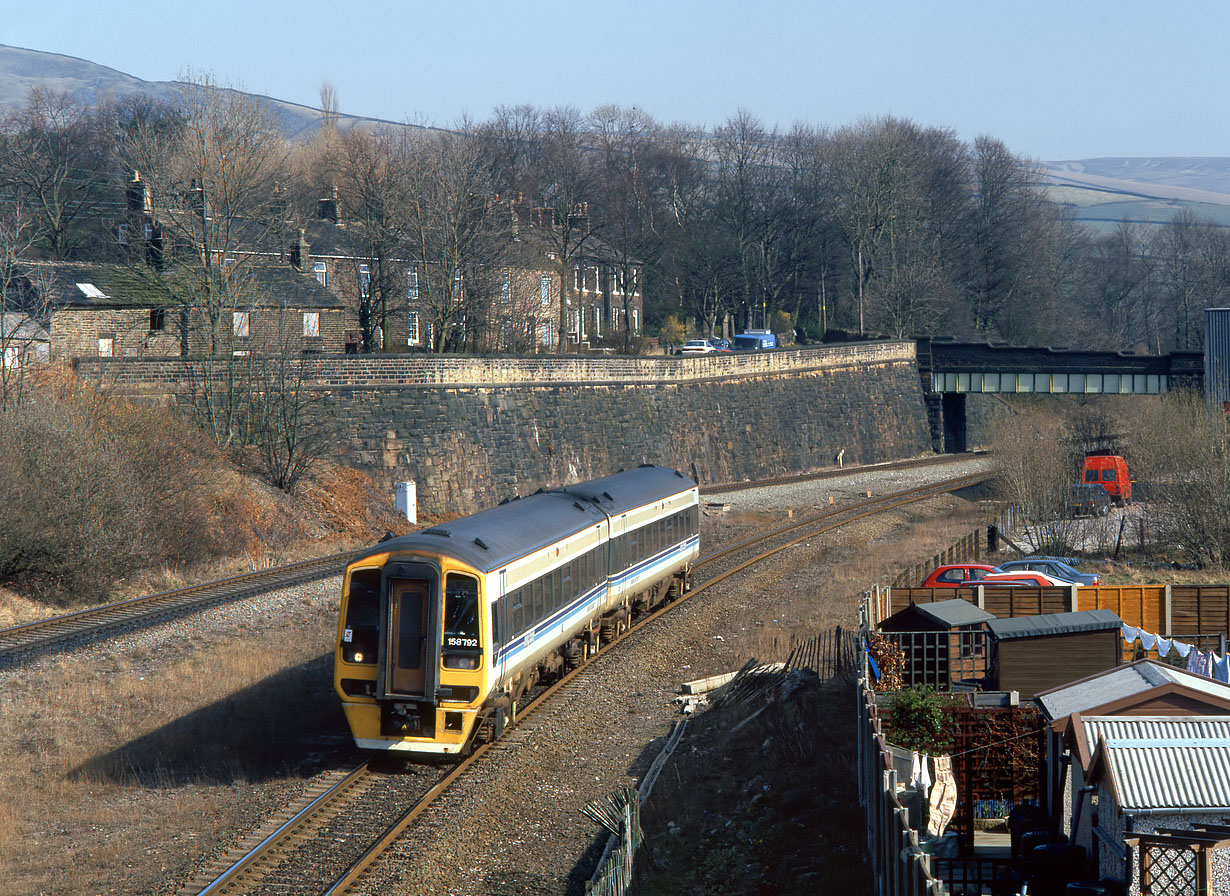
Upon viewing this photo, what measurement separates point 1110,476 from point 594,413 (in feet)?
62.0

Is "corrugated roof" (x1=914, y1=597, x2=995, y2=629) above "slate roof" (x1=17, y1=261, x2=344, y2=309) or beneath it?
beneath

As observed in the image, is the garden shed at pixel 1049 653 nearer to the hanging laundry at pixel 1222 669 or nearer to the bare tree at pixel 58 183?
the hanging laundry at pixel 1222 669

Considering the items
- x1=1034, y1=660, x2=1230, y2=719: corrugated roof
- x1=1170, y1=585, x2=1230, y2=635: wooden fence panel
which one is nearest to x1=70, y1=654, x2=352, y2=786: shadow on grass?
x1=1034, y1=660, x2=1230, y2=719: corrugated roof

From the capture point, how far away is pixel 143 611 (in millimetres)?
23781

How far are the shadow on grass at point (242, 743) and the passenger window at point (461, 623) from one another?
7.54 ft

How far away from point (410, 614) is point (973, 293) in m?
80.5

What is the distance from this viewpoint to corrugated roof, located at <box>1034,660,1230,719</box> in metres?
12.3

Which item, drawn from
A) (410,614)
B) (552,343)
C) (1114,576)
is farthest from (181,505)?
(552,343)

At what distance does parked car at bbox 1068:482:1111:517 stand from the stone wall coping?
18.1 metres

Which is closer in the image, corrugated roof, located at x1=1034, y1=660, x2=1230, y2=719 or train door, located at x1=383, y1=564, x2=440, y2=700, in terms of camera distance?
corrugated roof, located at x1=1034, y1=660, x2=1230, y2=719

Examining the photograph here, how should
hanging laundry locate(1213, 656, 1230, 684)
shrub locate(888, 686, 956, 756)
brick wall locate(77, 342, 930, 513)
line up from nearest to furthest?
shrub locate(888, 686, 956, 756) < hanging laundry locate(1213, 656, 1230, 684) < brick wall locate(77, 342, 930, 513)

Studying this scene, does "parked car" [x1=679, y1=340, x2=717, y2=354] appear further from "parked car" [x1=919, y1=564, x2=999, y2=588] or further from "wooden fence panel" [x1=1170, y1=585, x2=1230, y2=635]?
"wooden fence panel" [x1=1170, y1=585, x2=1230, y2=635]

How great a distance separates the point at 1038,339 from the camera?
89.8 m

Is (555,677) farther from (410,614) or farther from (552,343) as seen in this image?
(552,343)
